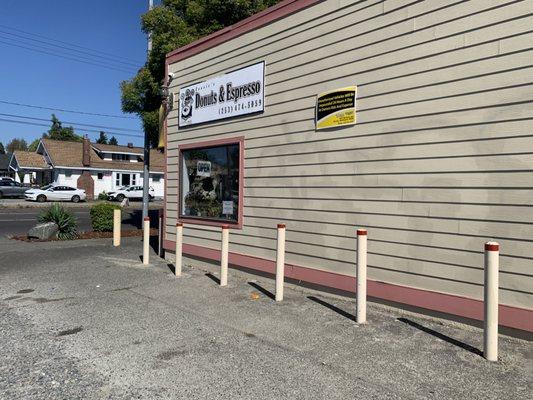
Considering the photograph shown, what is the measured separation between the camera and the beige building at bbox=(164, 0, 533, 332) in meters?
4.61

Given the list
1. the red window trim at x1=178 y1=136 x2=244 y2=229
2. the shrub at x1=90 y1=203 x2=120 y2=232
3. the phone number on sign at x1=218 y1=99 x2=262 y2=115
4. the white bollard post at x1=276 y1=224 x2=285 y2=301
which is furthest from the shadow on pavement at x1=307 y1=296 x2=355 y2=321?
the shrub at x1=90 y1=203 x2=120 y2=232

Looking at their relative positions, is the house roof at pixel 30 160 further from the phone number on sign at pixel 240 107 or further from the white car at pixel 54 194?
the phone number on sign at pixel 240 107

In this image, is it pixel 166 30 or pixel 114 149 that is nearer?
Answer: pixel 166 30

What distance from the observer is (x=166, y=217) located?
10336 millimetres

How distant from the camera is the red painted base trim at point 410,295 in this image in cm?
450

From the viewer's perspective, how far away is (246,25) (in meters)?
8.11

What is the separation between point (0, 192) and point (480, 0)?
45.5 metres

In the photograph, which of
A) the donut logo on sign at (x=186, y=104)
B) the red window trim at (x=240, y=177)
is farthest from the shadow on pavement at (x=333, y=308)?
the donut logo on sign at (x=186, y=104)

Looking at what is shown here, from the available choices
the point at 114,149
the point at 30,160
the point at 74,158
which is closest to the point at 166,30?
the point at 74,158

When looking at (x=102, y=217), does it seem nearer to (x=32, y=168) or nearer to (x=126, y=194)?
(x=126, y=194)

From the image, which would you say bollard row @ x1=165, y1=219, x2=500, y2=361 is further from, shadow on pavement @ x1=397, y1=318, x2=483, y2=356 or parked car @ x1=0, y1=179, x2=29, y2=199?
parked car @ x1=0, y1=179, x2=29, y2=199

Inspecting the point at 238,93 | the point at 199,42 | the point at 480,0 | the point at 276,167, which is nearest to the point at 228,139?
the point at 238,93

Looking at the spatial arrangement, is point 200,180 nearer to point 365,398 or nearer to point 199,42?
point 199,42

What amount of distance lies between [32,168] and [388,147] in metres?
53.8
